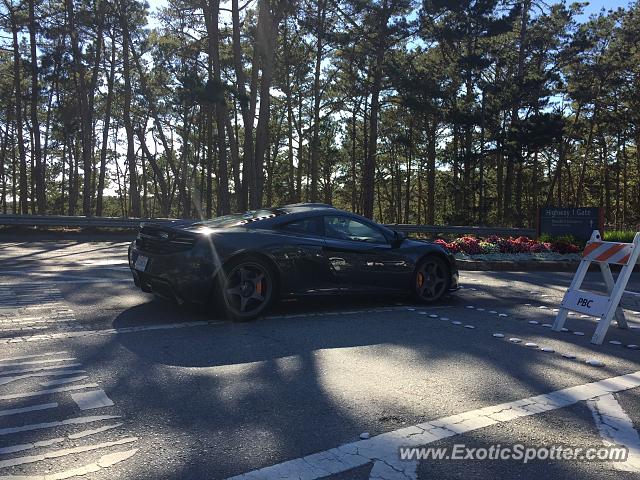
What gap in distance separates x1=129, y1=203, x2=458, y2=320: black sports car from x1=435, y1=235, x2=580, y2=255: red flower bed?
6.29 meters

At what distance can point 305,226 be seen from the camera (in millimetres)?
6594

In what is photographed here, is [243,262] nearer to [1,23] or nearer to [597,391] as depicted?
[597,391]

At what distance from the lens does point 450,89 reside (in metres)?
29.6

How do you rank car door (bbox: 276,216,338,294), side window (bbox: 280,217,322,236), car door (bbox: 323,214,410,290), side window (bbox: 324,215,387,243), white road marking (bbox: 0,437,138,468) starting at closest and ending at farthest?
1. white road marking (bbox: 0,437,138,468)
2. car door (bbox: 276,216,338,294)
3. side window (bbox: 280,217,322,236)
4. car door (bbox: 323,214,410,290)
5. side window (bbox: 324,215,387,243)

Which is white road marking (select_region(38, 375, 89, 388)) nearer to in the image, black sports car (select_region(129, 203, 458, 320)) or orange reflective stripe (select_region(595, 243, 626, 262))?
black sports car (select_region(129, 203, 458, 320))

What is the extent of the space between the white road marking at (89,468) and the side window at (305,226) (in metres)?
3.85

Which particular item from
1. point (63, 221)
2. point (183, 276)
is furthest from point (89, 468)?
point (63, 221)

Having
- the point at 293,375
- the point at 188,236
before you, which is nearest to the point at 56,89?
the point at 188,236

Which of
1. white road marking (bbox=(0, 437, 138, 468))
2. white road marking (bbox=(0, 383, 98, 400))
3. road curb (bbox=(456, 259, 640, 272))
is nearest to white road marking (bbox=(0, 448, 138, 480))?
white road marking (bbox=(0, 437, 138, 468))

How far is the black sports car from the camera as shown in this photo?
5.80 m

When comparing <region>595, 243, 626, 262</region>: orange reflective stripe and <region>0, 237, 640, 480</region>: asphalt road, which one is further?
<region>595, 243, 626, 262</region>: orange reflective stripe

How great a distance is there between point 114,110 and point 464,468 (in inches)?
1781

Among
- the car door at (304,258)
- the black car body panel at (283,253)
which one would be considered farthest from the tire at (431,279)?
the car door at (304,258)

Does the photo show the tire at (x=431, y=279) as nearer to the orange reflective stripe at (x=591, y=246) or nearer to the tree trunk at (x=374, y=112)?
the orange reflective stripe at (x=591, y=246)
